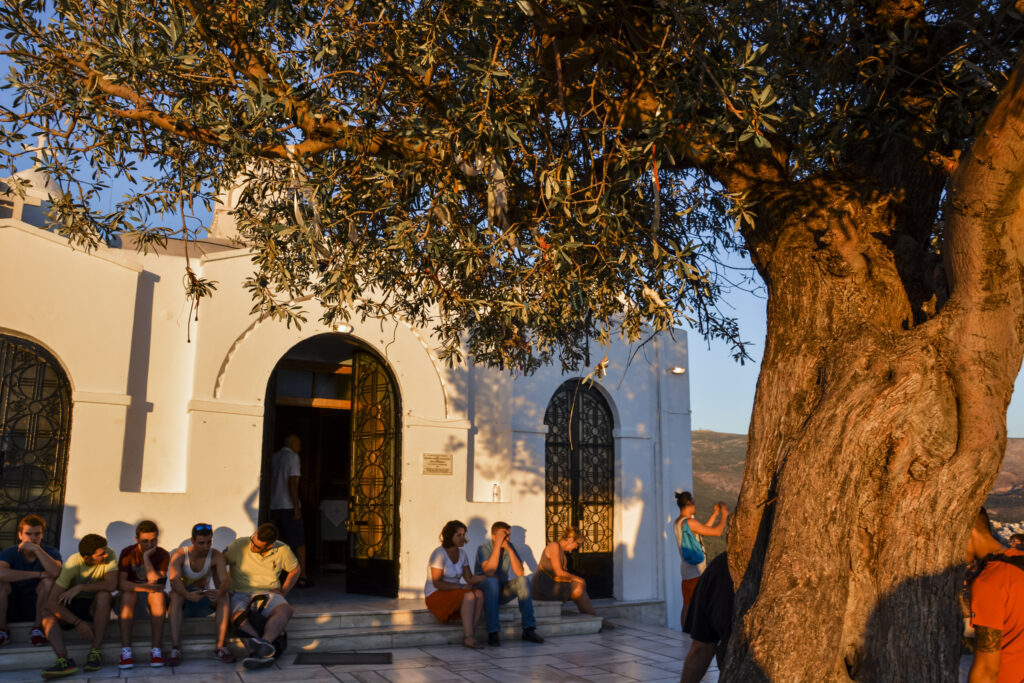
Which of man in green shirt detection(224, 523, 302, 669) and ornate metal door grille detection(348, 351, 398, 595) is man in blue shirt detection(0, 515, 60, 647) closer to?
man in green shirt detection(224, 523, 302, 669)

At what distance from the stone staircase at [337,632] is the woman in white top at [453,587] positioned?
25 cm

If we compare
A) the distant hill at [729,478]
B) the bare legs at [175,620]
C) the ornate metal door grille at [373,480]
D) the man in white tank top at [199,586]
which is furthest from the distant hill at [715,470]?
the bare legs at [175,620]

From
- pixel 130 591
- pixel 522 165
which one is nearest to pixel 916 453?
pixel 522 165

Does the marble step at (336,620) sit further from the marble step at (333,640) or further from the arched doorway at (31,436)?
the arched doorway at (31,436)

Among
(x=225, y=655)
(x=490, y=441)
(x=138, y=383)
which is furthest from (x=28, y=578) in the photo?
(x=490, y=441)

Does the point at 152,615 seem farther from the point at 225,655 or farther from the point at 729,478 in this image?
the point at 729,478

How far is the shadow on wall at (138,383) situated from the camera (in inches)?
347

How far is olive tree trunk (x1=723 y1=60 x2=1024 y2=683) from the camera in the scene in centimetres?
387

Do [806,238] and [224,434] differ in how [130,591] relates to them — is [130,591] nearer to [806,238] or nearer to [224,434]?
[224,434]

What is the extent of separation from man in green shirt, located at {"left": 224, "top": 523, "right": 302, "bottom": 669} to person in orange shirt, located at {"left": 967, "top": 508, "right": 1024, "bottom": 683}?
5678mm

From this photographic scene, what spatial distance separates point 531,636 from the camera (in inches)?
352

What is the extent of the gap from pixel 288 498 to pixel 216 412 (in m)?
1.53

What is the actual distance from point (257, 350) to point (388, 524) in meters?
2.62

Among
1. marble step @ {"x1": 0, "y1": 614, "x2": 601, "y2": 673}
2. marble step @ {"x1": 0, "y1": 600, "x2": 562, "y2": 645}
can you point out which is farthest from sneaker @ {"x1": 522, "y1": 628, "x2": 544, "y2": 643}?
marble step @ {"x1": 0, "y1": 600, "x2": 562, "y2": 645}
